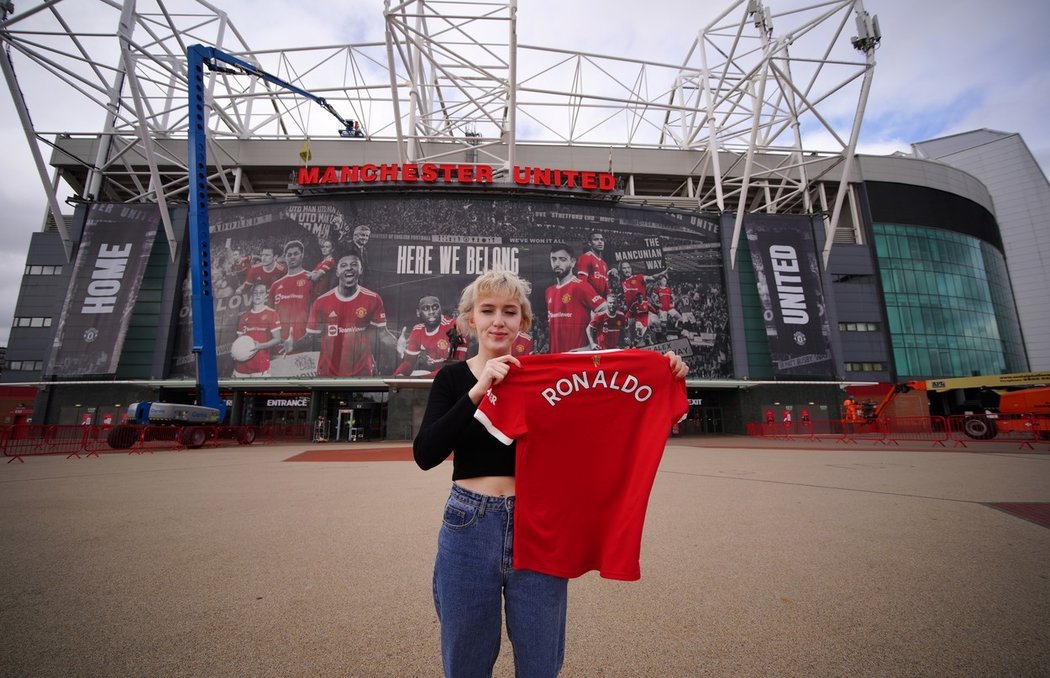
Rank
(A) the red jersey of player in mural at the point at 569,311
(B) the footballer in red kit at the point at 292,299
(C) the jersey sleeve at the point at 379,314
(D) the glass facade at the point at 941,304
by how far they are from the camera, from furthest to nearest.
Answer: (D) the glass facade at the point at 941,304 < (A) the red jersey of player in mural at the point at 569,311 < (C) the jersey sleeve at the point at 379,314 < (B) the footballer in red kit at the point at 292,299

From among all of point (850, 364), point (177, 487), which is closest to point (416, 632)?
point (177, 487)

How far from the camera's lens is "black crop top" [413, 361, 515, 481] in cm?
160

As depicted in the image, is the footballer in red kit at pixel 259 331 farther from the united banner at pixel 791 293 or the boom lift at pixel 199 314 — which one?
the united banner at pixel 791 293

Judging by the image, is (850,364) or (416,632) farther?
(850,364)

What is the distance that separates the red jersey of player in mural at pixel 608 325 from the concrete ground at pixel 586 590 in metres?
21.2

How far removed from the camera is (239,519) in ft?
18.7

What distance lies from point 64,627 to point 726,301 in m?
32.6

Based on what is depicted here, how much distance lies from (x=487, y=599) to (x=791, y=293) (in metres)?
33.6

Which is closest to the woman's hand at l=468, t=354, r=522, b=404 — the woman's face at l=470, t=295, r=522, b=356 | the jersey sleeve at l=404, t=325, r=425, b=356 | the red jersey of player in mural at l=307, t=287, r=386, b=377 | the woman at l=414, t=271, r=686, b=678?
the woman at l=414, t=271, r=686, b=678

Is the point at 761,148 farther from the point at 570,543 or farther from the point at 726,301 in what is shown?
the point at 570,543

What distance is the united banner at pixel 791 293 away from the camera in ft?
93.5

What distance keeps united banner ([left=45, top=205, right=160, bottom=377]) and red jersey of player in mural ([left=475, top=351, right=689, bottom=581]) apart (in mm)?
35409

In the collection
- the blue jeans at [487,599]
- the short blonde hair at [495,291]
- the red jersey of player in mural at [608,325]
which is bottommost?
the blue jeans at [487,599]

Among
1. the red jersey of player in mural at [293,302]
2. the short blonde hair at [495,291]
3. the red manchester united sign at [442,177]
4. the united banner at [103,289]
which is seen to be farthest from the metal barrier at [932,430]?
the united banner at [103,289]
